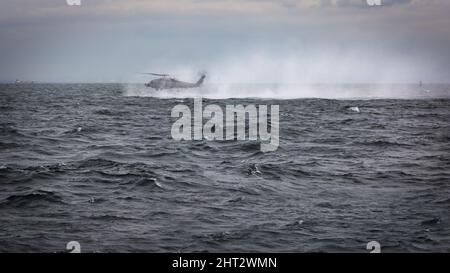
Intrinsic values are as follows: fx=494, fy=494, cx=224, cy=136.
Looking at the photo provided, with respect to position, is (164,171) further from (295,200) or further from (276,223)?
(276,223)

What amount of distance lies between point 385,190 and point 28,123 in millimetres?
31044

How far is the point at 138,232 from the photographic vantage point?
1279 cm

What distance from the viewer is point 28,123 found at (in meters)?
39.8

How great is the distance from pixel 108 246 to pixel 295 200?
22.1ft

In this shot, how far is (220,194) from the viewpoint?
16.9 m

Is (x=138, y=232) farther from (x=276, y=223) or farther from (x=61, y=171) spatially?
(x=61, y=171)

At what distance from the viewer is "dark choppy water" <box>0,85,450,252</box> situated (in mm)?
12383

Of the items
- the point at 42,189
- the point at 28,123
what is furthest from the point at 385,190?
the point at 28,123

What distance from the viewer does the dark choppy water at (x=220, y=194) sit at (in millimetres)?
12383
